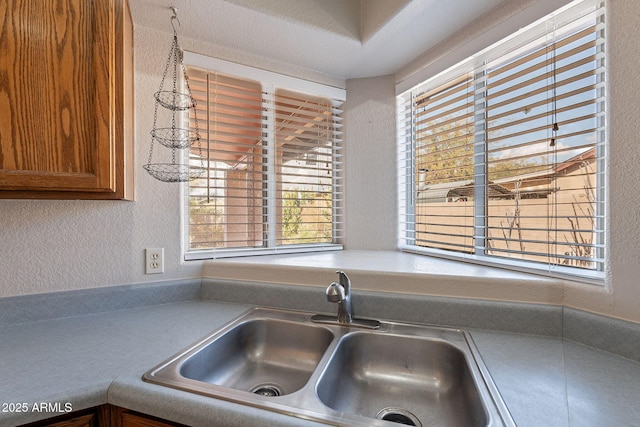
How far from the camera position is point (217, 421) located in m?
0.64

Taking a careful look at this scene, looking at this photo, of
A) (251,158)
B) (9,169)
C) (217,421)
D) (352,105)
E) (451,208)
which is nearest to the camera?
(217,421)

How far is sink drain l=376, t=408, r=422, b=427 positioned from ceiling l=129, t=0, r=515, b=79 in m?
1.46

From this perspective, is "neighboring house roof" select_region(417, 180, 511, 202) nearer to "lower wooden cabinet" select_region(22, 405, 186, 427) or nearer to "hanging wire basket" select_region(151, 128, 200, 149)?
"hanging wire basket" select_region(151, 128, 200, 149)

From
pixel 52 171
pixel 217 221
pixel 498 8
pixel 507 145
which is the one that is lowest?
pixel 217 221

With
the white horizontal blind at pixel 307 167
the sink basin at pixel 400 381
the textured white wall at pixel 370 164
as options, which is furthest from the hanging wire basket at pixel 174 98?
the sink basin at pixel 400 381

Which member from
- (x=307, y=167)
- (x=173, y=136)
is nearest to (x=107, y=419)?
(x=173, y=136)

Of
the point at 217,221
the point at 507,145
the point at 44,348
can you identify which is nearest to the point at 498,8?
the point at 507,145

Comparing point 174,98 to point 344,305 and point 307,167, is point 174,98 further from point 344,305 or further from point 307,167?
point 344,305

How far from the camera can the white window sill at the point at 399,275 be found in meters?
1.05

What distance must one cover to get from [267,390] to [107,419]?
1.54ft

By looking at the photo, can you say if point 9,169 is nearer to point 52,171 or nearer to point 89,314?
point 52,171

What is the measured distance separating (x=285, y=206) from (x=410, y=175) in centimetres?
77

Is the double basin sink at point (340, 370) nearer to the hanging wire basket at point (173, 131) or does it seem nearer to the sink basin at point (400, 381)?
the sink basin at point (400, 381)

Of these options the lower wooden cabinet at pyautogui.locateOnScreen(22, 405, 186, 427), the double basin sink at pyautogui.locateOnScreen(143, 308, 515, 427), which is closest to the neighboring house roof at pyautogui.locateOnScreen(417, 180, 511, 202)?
the double basin sink at pyautogui.locateOnScreen(143, 308, 515, 427)
